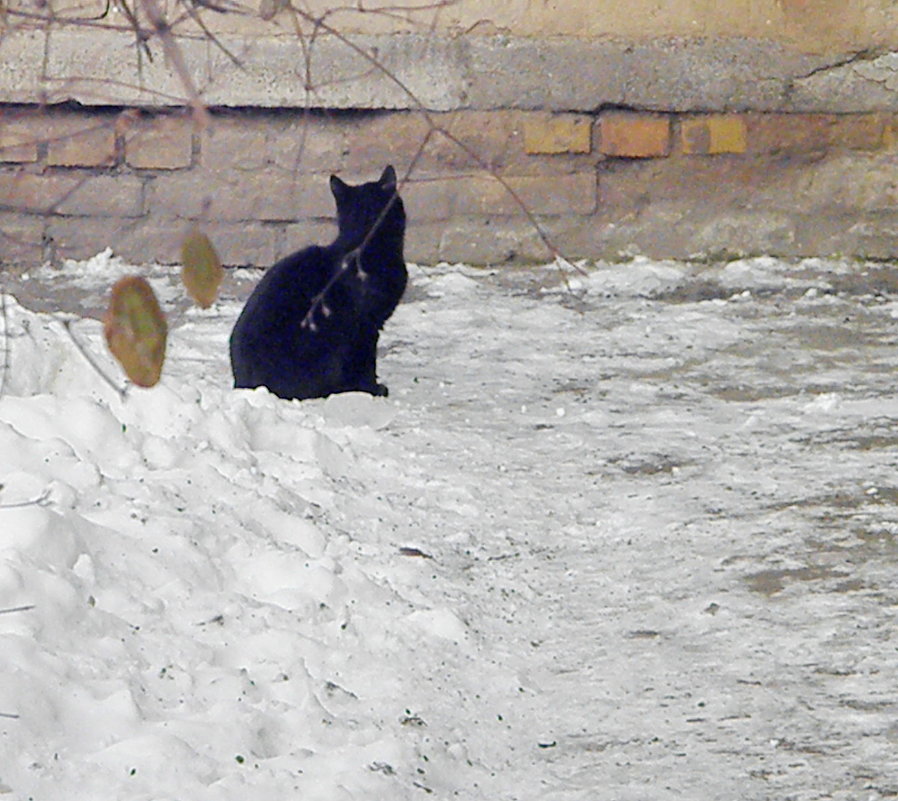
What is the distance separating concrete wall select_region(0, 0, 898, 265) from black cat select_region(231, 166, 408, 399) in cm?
187

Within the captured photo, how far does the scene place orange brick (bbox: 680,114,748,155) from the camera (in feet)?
22.3

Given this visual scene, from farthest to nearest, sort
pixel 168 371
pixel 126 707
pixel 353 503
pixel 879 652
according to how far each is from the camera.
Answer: pixel 168 371
pixel 353 503
pixel 879 652
pixel 126 707

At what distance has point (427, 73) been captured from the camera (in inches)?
266

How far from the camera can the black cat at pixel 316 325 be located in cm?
478

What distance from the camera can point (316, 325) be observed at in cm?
479

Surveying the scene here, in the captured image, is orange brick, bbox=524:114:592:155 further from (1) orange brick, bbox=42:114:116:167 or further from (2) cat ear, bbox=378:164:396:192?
(1) orange brick, bbox=42:114:116:167

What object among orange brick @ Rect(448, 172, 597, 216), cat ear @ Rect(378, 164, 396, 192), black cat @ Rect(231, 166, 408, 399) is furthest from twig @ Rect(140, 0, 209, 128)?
orange brick @ Rect(448, 172, 597, 216)

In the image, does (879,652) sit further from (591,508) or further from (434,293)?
(434,293)

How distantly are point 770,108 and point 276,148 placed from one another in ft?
7.33

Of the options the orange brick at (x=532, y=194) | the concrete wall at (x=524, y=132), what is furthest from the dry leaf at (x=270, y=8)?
the orange brick at (x=532, y=194)

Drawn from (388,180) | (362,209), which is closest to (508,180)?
(388,180)

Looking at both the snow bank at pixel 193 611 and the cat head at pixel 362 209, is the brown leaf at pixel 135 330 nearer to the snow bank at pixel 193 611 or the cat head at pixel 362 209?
the snow bank at pixel 193 611

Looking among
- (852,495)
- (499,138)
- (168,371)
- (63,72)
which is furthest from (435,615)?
(63,72)

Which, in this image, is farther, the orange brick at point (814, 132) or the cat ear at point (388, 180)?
the orange brick at point (814, 132)
